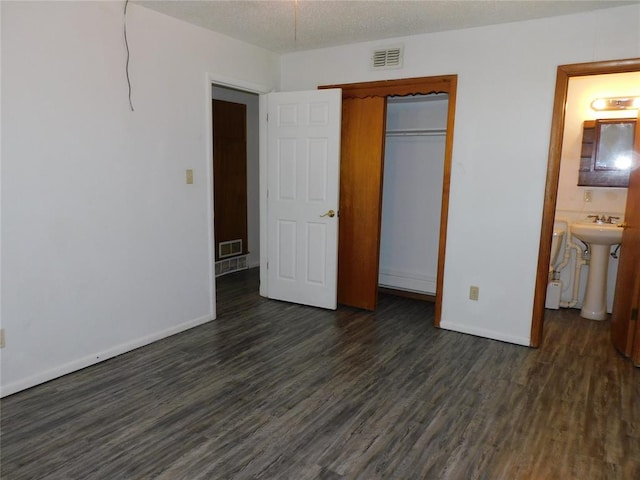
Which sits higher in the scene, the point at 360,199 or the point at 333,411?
the point at 360,199

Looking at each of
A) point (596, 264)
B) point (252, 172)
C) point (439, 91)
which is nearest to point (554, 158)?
point (439, 91)

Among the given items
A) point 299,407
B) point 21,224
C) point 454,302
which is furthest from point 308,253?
point 21,224

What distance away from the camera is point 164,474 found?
2.01 m

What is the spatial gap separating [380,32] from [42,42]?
242 centimetres

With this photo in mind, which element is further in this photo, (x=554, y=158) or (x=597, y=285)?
(x=597, y=285)

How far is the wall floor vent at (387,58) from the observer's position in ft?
12.6

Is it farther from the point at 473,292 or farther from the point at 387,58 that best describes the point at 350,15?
the point at 473,292

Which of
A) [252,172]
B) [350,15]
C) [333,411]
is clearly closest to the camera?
[333,411]

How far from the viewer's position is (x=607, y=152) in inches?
168

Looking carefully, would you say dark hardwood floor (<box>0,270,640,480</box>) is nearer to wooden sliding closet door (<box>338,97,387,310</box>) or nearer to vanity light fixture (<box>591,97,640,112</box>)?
wooden sliding closet door (<box>338,97,387,310</box>)

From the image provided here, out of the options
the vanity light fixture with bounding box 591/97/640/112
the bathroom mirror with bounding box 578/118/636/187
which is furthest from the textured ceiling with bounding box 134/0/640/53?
the bathroom mirror with bounding box 578/118/636/187

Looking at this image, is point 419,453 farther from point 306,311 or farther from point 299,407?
point 306,311

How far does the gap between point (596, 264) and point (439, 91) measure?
221 centimetres

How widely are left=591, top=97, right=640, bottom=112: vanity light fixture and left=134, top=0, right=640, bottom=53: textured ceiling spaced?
4.73 ft
